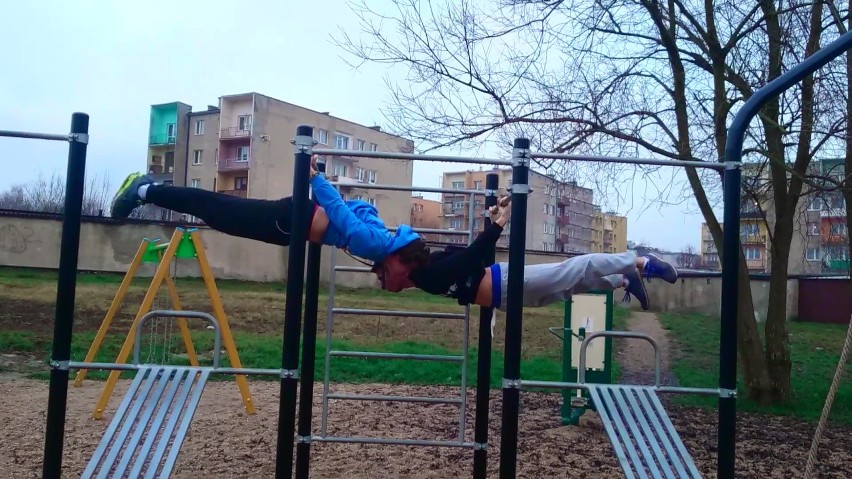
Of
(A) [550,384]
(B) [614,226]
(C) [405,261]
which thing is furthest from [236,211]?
(B) [614,226]

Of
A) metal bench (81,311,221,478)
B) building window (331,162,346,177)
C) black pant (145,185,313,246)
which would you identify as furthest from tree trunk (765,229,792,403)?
building window (331,162,346,177)

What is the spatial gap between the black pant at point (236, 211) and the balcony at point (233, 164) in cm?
3523

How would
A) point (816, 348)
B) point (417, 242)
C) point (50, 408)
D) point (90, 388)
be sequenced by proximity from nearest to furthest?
point (50, 408), point (417, 242), point (90, 388), point (816, 348)

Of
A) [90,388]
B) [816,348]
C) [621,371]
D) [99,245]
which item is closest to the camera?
[90,388]

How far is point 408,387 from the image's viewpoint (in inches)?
288

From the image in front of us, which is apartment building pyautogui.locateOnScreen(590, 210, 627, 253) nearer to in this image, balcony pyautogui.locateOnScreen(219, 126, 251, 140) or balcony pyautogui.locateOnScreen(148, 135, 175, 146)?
balcony pyautogui.locateOnScreen(219, 126, 251, 140)

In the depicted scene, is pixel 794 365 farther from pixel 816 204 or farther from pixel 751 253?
pixel 751 253

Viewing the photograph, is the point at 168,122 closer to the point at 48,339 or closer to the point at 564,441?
the point at 48,339

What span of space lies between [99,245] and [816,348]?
563 inches

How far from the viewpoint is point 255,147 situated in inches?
1284

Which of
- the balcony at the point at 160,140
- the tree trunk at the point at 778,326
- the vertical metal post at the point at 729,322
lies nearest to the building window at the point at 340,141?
the balcony at the point at 160,140

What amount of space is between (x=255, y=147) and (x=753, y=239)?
85.2ft

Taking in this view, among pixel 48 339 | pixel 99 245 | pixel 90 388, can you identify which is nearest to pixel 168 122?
pixel 99 245

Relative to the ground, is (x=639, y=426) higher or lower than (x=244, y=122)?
lower
